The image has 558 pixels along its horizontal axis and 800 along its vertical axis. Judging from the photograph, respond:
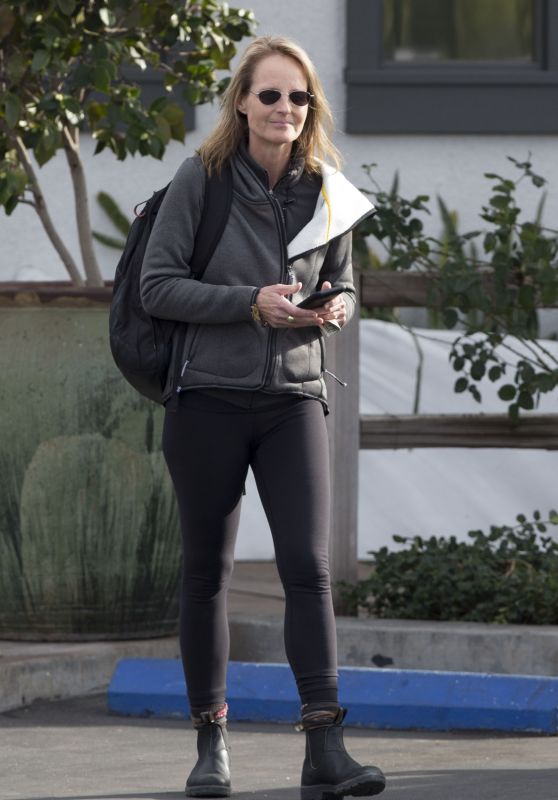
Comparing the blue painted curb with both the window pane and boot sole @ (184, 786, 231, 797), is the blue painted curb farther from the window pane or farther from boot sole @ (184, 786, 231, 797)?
the window pane

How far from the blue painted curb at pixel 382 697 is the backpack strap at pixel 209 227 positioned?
1.39 meters

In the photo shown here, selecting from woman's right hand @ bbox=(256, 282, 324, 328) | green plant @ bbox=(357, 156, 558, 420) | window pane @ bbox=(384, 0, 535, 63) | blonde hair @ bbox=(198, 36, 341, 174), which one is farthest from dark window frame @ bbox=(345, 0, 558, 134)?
woman's right hand @ bbox=(256, 282, 324, 328)

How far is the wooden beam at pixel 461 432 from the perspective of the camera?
607 cm

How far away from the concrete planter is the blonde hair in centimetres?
158

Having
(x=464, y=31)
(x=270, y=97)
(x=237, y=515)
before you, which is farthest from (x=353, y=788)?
(x=464, y=31)

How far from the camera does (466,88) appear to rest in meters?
8.05

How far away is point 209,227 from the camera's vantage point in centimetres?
395

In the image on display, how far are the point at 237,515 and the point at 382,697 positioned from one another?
1204mm

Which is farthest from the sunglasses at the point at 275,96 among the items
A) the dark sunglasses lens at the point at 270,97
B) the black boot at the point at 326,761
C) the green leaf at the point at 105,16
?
the green leaf at the point at 105,16

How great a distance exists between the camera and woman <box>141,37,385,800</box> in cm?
385

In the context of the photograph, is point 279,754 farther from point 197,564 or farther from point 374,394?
point 374,394

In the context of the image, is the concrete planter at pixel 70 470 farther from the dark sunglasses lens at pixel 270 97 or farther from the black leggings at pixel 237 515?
the dark sunglasses lens at pixel 270 97

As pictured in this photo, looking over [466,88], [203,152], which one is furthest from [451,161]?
[203,152]

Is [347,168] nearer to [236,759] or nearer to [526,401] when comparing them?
[526,401]
